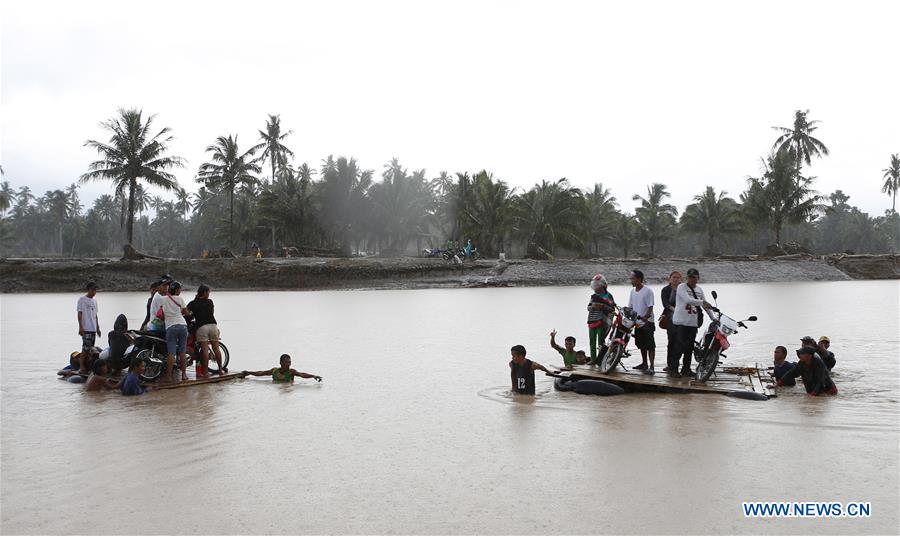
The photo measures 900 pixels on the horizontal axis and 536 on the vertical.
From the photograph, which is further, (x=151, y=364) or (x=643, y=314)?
(x=151, y=364)

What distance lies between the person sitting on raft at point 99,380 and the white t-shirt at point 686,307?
8248mm

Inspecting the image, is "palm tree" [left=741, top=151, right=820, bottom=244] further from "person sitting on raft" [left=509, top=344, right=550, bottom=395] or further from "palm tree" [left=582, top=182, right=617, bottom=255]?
"person sitting on raft" [left=509, top=344, right=550, bottom=395]

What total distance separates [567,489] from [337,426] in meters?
3.31

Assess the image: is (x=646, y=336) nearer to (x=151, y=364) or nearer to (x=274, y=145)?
(x=151, y=364)

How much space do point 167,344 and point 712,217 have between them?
60.7 meters

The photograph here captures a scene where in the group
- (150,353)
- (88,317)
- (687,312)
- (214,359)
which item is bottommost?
(214,359)

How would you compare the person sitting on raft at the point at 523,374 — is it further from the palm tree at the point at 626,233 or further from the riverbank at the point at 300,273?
the palm tree at the point at 626,233

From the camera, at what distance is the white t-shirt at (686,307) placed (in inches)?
381

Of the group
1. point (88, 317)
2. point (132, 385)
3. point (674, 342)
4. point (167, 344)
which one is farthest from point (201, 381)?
point (674, 342)

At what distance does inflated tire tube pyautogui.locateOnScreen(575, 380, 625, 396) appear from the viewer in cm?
952

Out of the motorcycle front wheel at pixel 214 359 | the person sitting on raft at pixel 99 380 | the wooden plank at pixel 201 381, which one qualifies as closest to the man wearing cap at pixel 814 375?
the wooden plank at pixel 201 381

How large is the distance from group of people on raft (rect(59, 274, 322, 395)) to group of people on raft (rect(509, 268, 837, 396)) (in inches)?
153

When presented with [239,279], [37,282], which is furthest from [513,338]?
[37,282]

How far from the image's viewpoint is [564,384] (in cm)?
1002
